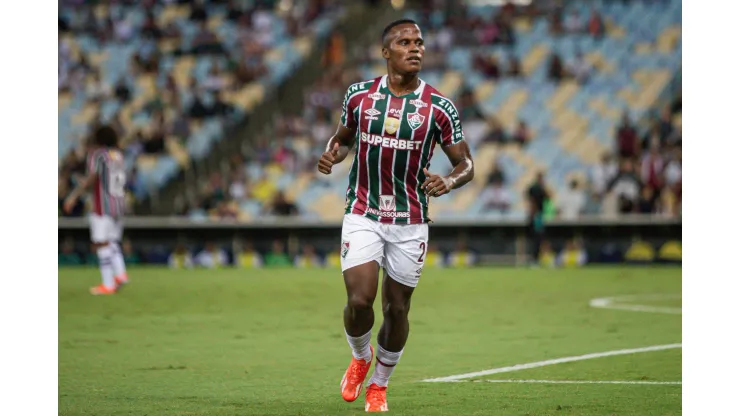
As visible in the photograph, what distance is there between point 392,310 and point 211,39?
27.4 meters

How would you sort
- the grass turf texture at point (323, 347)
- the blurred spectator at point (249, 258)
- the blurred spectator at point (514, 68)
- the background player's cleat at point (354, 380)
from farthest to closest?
the blurred spectator at point (514, 68) → the blurred spectator at point (249, 258) → the grass turf texture at point (323, 347) → the background player's cleat at point (354, 380)

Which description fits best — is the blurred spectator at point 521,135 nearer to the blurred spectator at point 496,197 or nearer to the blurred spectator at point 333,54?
the blurred spectator at point 496,197

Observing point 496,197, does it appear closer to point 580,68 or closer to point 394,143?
point 580,68

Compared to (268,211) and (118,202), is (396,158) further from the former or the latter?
(268,211)

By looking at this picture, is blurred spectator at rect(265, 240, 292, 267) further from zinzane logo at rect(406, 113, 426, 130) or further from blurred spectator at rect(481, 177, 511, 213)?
zinzane logo at rect(406, 113, 426, 130)

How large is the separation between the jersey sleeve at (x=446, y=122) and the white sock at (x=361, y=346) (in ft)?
4.71

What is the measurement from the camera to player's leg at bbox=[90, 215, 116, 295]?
61.3 ft

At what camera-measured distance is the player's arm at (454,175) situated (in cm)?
757

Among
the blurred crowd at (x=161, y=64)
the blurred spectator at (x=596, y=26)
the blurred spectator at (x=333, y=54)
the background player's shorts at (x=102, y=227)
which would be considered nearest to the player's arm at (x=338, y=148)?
the background player's shorts at (x=102, y=227)

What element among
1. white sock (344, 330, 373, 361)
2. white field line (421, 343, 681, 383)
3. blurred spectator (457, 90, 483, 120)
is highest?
blurred spectator (457, 90, 483, 120)

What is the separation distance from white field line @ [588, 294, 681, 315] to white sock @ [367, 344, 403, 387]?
27.1 feet

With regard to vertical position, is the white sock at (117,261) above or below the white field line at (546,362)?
above

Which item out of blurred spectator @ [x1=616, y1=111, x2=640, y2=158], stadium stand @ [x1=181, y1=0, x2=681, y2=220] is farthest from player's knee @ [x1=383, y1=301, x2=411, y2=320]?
blurred spectator @ [x1=616, y1=111, x2=640, y2=158]
